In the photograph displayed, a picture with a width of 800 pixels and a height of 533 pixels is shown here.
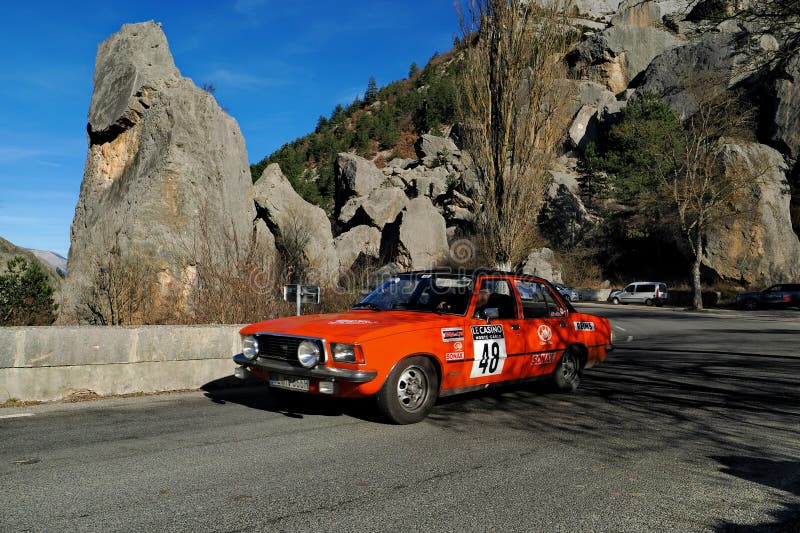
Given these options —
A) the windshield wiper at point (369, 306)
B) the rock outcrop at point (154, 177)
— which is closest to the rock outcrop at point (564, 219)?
the rock outcrop at point (154, 177)

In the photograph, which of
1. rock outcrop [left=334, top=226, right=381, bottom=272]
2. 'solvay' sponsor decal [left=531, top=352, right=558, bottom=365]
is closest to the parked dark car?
rock outcrop [left=334, top=226, right=381, bottom=272]

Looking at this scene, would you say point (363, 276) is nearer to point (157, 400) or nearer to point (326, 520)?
point (157, 400)

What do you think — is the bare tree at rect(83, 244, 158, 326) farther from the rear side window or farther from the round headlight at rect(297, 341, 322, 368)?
the rear side window

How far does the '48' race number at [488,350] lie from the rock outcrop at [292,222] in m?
13.3

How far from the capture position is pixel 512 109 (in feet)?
52.7

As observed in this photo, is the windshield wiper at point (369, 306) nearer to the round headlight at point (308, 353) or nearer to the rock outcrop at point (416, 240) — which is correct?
the round headlight at point (308, 353)

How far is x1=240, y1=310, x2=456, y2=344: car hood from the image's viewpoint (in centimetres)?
541

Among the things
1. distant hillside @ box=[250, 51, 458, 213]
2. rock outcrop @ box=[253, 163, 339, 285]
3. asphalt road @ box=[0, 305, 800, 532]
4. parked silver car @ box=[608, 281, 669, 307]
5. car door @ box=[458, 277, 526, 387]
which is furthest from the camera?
distant hillside @ box=[250, 51, 458, 213]

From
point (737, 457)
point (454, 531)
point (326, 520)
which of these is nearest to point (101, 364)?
point (326, 520)

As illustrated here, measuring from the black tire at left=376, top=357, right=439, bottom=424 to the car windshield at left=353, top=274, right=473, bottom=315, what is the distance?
3.01ft

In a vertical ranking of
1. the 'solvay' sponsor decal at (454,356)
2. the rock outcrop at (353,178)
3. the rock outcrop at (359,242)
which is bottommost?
the 'solvay' sponsor decal at (454,356)

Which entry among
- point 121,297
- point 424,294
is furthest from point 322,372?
point 121,297

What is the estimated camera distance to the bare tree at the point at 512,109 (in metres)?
16.0

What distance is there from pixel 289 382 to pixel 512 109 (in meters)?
12.6
